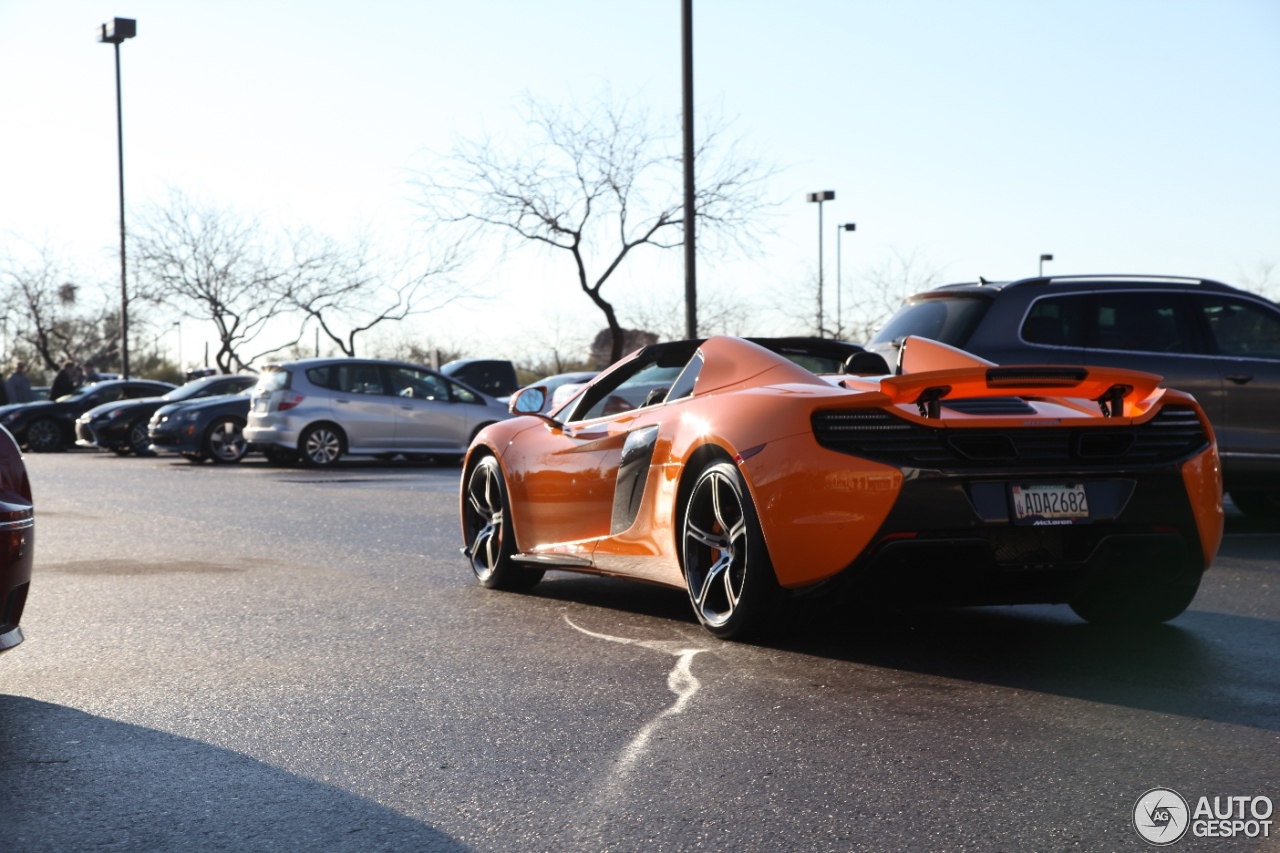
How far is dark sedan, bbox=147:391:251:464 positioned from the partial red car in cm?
1821

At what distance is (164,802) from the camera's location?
3881 millimetres

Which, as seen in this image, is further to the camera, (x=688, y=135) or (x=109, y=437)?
(x=109, y=437)

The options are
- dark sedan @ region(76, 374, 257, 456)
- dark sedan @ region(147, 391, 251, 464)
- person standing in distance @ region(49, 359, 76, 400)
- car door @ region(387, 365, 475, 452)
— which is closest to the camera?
car door @ region(387, 365, 475, 452)

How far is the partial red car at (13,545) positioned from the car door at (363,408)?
1652 cm

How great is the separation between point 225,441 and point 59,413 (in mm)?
8291

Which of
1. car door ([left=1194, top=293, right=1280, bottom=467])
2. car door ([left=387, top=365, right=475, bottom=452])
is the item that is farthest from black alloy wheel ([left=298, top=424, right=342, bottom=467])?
car door ([left=1194, top=293, right=1280, bottom=467])

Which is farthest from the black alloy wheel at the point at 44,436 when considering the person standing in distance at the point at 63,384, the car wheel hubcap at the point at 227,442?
the car wheel hubcap at the point at 227,442

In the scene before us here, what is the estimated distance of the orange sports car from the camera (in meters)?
5.37

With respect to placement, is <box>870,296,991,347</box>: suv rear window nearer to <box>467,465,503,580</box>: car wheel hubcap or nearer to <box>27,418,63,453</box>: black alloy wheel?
<box>467,465,503,580</box>: car wheel hubcap

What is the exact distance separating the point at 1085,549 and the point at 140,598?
15.3 ft

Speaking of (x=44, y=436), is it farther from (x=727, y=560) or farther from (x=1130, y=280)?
(x=727, y=560)

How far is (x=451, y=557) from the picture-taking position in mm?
9430

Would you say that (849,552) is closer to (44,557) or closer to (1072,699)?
(1072,699)

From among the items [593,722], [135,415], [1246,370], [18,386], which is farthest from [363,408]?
[593,722]
